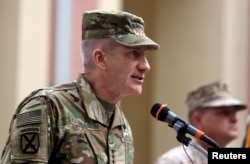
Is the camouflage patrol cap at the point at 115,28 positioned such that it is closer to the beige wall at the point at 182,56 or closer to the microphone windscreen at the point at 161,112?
the microphone windscreen at the point at 161,112

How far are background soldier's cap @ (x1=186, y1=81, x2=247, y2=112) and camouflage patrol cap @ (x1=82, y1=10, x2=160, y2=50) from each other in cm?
191

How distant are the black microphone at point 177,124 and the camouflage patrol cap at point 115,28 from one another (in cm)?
28

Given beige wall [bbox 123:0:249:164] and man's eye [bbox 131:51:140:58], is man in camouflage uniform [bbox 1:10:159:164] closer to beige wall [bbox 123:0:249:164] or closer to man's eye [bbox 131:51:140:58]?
man's eye [bbox 131:51:140:58]

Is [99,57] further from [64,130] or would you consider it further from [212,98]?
[212,98]

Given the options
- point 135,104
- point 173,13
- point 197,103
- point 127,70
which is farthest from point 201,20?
point 127,70

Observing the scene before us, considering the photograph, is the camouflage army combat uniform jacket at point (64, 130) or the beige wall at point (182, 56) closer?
the camouflage army combat uniform jacket at point (64, 130)

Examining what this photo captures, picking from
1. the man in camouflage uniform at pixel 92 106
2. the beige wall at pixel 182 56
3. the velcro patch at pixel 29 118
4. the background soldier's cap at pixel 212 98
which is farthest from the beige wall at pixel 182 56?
the velcro patch at pixel 29 118

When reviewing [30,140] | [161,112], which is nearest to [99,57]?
[161,112]

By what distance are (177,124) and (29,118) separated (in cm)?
57

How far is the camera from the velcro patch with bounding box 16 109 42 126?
9.25 ft

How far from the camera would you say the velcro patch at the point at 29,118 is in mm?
2818

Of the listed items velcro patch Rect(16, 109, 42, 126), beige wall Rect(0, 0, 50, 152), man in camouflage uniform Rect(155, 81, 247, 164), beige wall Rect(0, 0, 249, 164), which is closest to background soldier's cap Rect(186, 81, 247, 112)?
man in camouflage uniform Rect(155, 81, 247, 164)

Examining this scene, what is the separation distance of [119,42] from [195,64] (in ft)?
11.6

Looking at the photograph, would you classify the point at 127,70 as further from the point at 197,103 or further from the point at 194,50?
the point at 194,50
